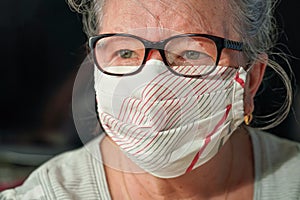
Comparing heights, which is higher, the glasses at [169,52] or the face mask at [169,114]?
the glasses at [169,52]

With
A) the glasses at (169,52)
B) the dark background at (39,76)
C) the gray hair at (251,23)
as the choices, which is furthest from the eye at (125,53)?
the dark background at (39,76)

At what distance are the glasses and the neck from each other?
7.9 inches

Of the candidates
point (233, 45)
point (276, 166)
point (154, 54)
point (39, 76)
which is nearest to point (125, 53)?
point (154, 54)

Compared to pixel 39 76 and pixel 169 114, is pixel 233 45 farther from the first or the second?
pixel 39 76

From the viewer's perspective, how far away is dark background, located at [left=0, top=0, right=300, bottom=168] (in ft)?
5.80

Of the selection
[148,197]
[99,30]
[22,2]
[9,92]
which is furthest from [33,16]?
[148,197]

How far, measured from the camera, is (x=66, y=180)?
115 cm

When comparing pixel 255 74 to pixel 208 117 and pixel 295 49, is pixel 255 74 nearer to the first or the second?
pixel 208 117

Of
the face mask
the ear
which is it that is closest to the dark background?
the ear

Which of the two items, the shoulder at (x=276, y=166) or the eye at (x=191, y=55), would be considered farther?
the shoulder at (x=276, y=166)

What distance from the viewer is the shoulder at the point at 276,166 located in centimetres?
114

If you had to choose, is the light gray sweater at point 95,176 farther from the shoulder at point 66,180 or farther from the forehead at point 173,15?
the forehead at point 173,15

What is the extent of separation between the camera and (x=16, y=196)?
3.76ft

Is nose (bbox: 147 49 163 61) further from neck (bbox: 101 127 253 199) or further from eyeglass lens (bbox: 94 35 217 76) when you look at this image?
neck (bbox: 101 127 253 199)
